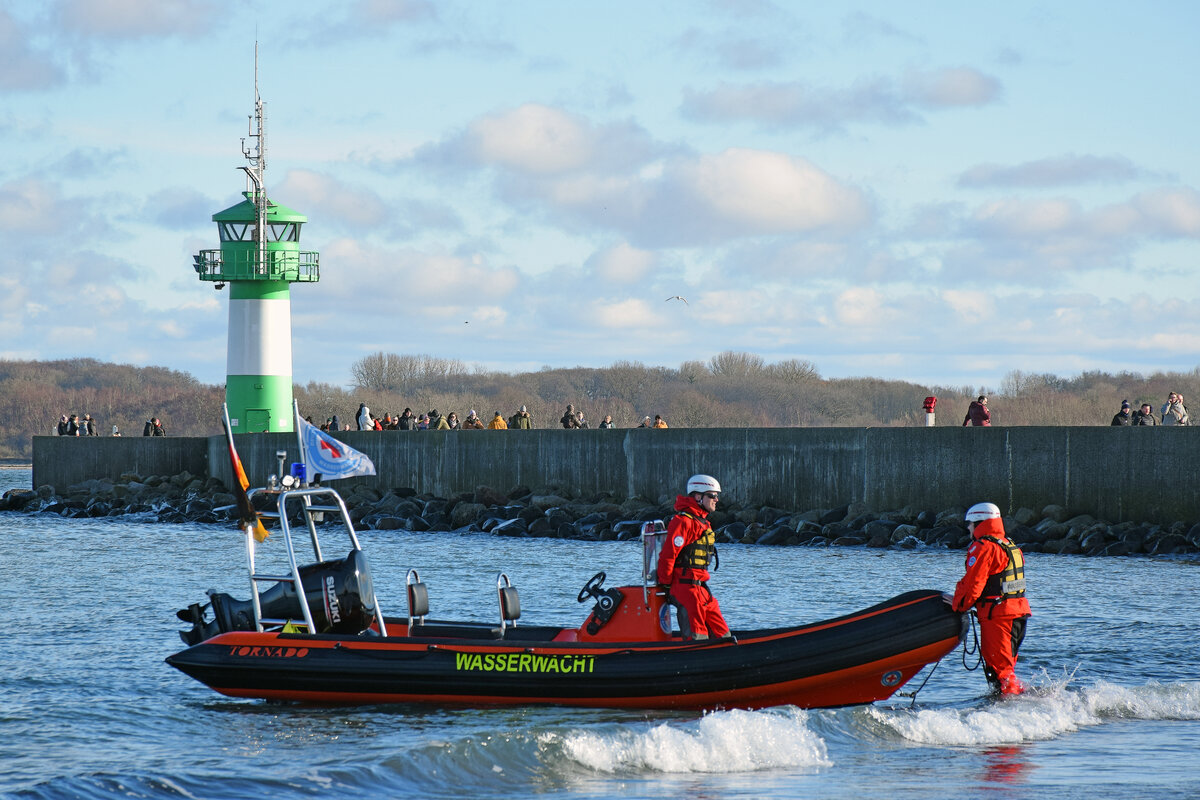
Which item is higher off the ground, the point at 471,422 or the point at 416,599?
the point at 471,422

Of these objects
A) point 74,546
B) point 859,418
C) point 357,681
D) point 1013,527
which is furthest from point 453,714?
point 859,418

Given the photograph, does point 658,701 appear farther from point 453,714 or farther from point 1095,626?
point 1095,626

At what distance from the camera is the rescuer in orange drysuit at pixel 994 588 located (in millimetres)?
9789

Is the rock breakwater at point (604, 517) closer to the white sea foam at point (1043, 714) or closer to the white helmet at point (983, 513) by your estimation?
the white sea foam at point (1043, 714)

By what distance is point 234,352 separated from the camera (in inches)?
1358

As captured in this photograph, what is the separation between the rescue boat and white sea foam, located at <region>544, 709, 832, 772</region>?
53cm

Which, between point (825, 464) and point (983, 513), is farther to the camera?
point (825, 464)

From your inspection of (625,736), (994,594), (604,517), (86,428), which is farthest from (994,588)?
(86,428)

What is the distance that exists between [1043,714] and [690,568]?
2.85 m

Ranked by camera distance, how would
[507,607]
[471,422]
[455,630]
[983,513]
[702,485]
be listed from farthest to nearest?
[471,422] < [455,630] < [507,607] < [983,513] < [702,485]

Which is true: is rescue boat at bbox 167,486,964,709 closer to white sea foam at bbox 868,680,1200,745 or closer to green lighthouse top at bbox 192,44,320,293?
white sea foam at bbox 868,680,1200,745

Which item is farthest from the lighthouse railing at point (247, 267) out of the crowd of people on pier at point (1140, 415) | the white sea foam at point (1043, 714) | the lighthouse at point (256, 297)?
the white sea foam at point (1043, 714)

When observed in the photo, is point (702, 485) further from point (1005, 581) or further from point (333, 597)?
point (333, 597)

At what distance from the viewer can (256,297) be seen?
34438 mm
